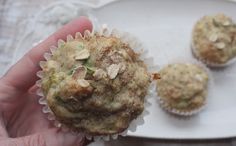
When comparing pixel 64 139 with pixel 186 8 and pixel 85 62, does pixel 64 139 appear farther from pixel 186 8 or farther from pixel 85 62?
pixel 186 8

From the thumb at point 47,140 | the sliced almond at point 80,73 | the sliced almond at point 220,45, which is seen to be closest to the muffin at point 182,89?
the sliced almond at point 220,45

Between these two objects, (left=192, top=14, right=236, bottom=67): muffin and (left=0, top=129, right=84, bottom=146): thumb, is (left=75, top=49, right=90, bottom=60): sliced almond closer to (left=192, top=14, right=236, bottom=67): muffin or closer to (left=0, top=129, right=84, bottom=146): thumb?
(left=0, top=129, right=84, bottom=146): thumb

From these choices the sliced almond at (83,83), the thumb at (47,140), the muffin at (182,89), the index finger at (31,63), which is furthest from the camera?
the muffin at (182,89)

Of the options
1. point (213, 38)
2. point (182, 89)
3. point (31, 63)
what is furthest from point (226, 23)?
point (31, 63)

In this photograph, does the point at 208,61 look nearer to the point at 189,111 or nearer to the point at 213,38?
the point at 213,38

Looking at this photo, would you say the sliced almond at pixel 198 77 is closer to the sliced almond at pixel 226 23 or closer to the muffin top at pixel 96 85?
the sliced almond at pixel 226 23

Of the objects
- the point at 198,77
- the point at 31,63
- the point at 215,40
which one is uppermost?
the point at 31,63

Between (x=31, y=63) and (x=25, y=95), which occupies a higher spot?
(x=31, y=63)

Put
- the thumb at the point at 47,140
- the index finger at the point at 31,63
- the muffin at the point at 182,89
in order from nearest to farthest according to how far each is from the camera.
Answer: the thumb at the point at 47,140
the index finger at the point at 31,63
the muffin at the point at 182,89
